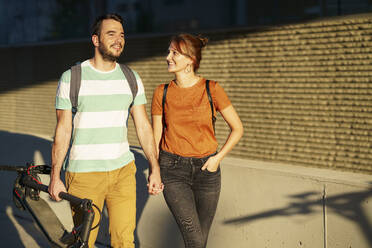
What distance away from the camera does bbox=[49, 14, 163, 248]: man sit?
3.39m

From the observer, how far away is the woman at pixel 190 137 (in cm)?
357

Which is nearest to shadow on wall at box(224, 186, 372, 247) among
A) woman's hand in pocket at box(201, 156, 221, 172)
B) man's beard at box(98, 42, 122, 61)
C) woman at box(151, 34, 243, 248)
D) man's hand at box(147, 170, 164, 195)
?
woman at box(151, 34, 243, 248)

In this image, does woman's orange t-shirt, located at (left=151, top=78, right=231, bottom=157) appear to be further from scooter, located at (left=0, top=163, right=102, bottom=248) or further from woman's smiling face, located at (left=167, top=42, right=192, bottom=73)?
scooter, located at (left=0, top=163, right=102, bottom=248)

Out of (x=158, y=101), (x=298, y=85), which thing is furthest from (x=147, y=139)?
(x=298, y=85)

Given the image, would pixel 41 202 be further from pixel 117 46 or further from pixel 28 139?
pixel 28 139

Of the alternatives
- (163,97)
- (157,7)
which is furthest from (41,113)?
(157,7)

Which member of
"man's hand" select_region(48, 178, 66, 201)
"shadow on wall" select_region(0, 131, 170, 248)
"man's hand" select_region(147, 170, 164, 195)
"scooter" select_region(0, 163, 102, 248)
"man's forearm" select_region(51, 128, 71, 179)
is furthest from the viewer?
"shadow on wall" select_region(0, 131, 170, 248)

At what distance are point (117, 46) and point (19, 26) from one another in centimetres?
897

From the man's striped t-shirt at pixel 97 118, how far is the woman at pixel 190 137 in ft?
1.05

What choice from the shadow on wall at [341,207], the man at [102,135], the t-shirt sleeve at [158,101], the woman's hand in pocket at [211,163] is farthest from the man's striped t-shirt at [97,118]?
the shadow on wall at [341,207]

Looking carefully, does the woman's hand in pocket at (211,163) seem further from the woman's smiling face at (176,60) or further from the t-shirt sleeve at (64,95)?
the t-shirt sleeve at (64,95)

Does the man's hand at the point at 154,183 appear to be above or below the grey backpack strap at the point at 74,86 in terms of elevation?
below

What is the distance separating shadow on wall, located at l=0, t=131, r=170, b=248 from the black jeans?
1.56 meters

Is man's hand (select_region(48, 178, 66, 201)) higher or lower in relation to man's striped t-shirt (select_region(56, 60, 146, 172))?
lower
